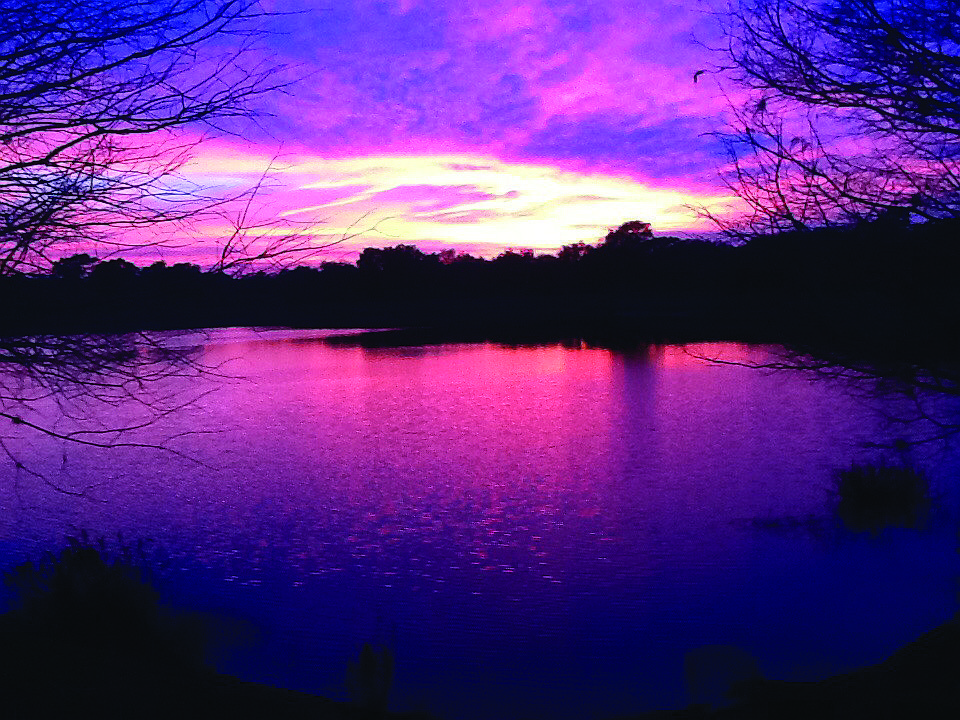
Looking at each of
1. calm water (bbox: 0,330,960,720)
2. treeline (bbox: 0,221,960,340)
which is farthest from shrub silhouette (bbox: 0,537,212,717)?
treeline (bbox: 0,221,960,340)

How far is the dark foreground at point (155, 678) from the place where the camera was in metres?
4.17

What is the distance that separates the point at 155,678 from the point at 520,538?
5422mm

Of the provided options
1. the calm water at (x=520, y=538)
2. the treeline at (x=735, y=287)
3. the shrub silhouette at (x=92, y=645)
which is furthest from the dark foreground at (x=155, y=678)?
the treeline at (x=735, y=287)

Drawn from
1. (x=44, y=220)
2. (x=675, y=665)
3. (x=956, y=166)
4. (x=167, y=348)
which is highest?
(x=956, y=166)

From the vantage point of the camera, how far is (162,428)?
16.8m

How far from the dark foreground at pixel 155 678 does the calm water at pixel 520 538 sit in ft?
2.88

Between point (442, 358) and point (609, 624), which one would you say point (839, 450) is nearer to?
point (609, 624)

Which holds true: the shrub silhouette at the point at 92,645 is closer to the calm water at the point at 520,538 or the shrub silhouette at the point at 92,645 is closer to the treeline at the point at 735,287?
the calm water at the point at 520,538

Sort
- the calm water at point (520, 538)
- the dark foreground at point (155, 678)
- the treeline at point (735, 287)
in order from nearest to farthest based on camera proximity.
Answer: the treeline at point (735, 287), the dark foreground at point (155, 678), the calm water at point (520, 538)

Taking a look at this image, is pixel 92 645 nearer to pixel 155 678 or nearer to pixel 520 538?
pixel 155 678

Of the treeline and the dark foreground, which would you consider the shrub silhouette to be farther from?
the treeline

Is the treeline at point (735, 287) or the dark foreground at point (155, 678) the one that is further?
the dark foreground at point (155, 678)

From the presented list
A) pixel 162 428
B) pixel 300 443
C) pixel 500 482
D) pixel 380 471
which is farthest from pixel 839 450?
pixel 162 428

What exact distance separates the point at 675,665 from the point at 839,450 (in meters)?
8.40
